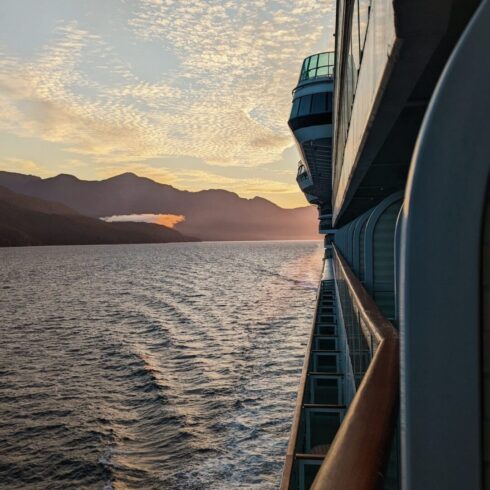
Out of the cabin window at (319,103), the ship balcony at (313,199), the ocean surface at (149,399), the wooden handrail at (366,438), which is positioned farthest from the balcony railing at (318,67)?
the wooden handrail at (366,438)

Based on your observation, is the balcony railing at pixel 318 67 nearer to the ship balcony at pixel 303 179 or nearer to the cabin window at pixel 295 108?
the cabin window at pixel 295 108

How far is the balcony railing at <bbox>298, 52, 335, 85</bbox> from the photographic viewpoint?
1577 inches

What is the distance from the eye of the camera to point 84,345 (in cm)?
2741

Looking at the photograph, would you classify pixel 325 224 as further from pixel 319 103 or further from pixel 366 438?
pixel 366 438

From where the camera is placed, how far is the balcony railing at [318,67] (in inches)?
1577

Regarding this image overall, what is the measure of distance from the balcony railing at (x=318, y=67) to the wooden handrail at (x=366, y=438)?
132ft

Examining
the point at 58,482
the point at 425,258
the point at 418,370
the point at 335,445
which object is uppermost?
the point at 425,258

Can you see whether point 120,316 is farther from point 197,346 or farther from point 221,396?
point 221,396

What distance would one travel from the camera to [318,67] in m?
40.6

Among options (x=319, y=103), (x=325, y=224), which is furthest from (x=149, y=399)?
(x=325, y=224)

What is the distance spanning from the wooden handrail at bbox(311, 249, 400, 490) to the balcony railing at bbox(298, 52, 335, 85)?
40253 millimetres

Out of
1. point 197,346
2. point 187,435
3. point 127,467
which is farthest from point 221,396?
point 197,346

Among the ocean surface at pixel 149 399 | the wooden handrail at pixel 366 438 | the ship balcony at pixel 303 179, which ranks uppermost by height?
the ship balcony at pixel 303 179

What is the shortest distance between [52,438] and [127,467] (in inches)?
125
